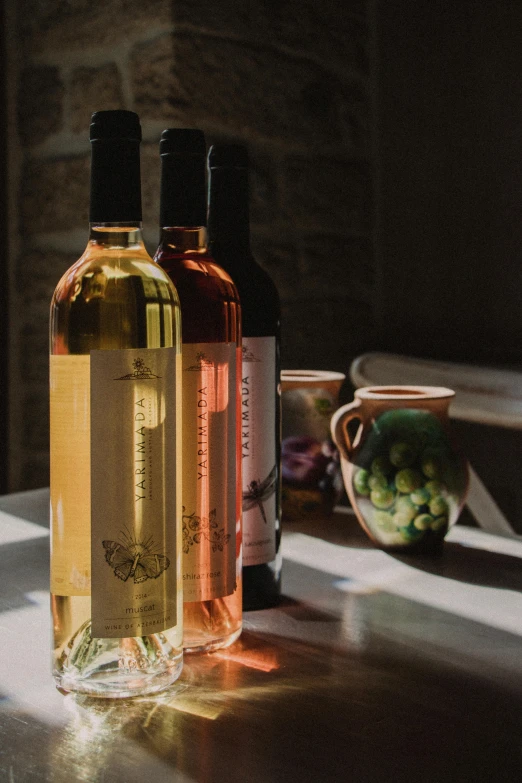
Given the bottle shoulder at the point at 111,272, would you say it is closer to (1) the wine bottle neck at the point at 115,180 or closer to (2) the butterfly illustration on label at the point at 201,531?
(1) the wine bottle neck at the point at 115,180

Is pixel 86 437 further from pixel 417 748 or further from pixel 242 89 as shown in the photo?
pixel 242 89

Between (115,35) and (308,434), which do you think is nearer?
(308,434)

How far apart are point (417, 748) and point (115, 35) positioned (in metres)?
1.56

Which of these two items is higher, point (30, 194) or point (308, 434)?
point (30, 194)

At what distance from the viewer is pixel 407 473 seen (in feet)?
2.61

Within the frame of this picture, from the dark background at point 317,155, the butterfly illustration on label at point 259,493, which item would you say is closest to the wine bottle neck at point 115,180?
the butterfly illustration on label at point 259,493

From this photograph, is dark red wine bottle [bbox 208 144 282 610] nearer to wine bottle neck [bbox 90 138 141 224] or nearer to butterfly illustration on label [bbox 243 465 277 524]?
butterfly illustration on label [bbox 243 465 277 524]

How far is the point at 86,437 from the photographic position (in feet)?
1.63

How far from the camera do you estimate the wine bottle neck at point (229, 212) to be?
63 cm

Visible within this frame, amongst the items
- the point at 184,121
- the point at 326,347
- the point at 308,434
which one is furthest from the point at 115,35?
the point at 308,434

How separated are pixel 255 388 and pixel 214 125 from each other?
1133 millimetres

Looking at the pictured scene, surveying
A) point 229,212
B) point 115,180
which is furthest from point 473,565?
point 115,180

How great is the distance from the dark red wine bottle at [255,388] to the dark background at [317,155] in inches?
39.6

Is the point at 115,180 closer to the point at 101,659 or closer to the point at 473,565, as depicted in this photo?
the point at 101,659
